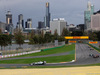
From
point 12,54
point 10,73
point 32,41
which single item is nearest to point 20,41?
point 32,41

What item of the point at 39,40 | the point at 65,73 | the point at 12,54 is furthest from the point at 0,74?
the point at 39,40

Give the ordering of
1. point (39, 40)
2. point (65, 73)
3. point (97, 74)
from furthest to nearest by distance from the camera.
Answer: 1. point (39, 40)
2. point (65, 73)
3. point (97, 74)

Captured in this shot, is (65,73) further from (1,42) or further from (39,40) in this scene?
(39,40)

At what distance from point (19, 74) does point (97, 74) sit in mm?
9260

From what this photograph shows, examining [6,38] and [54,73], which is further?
[6,38]

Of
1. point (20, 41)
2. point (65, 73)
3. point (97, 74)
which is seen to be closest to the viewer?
point (97, 74)

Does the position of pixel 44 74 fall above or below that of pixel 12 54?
above

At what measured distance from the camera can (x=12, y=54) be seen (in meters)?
64.6

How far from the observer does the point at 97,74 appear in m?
18.5

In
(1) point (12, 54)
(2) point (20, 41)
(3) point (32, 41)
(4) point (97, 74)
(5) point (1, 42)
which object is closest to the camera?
(4) point (97, 74)

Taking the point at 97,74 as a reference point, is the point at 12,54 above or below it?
below

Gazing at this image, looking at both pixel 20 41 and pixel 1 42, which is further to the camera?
pixel 20 41

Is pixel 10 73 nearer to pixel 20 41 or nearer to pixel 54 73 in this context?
pixel 54 73

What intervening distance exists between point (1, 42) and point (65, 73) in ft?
243
